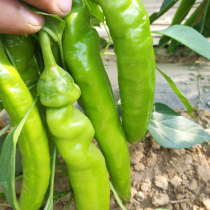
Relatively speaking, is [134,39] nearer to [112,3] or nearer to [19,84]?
[112,3]

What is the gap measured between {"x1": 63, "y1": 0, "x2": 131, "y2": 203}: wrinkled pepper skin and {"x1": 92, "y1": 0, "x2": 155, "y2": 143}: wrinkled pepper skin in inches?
1.7

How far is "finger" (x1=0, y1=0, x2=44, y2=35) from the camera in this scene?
1.20 feet

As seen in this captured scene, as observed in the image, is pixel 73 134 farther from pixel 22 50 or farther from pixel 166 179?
pixel 166 179

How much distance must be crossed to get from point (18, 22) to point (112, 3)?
0.17m

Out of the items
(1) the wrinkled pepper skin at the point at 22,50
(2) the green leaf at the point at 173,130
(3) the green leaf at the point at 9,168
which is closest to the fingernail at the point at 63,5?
(1) the wrinkled pepper skin at the point at 22,50

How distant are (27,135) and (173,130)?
514 mm

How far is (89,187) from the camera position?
0.54 metres

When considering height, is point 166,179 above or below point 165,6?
below

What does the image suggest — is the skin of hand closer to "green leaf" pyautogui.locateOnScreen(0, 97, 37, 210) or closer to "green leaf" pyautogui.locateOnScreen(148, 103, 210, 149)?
"green leaf" pyautogui.locateOnScreen(0, 97, 37, 210)

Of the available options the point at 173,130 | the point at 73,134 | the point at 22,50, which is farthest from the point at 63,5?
the point at 173,130

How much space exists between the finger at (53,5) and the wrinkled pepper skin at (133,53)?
0.21 ft

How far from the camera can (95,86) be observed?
0.50 meters

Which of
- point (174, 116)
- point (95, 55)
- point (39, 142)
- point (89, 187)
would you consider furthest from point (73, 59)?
point (174, 116)

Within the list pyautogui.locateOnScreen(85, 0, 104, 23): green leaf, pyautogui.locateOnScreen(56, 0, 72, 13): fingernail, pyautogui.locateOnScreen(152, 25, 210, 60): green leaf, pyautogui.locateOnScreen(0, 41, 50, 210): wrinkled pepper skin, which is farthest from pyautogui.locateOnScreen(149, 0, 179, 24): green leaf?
pyautogui.locateOnScreen(0, 41, 50, 210): wrinkled pepper skin
